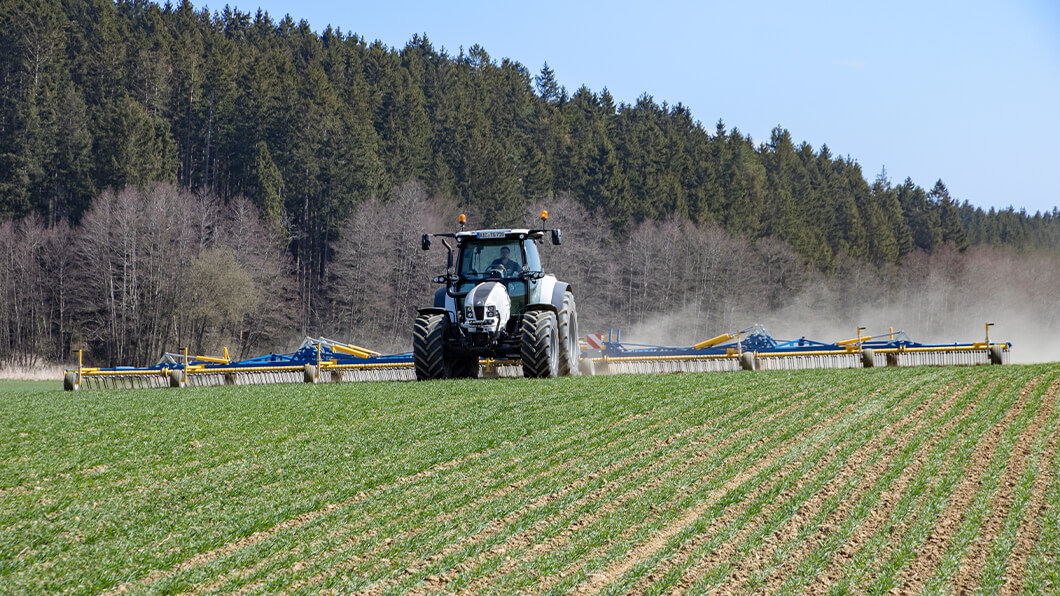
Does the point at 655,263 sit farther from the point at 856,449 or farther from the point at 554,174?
the point at 856,449

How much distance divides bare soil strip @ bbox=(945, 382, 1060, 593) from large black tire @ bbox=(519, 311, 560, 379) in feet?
20.4

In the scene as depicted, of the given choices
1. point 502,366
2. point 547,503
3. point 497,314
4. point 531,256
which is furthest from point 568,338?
point 547,503

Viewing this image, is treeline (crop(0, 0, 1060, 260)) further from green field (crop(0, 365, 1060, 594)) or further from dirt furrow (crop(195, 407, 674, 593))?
dirt furrow (crop(195, 407, 674, 593))

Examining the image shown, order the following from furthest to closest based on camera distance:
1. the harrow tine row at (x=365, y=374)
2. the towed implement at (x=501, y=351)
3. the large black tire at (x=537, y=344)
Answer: the harrow tine row at (x=365, y=374)
the towed implement at (x=501, y=351)
the large black tire at (x=537, y=344)

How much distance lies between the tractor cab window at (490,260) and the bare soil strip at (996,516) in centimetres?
760

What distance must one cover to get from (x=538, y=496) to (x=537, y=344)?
6.85 m

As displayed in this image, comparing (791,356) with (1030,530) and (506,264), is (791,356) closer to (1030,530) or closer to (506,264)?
(506,264)

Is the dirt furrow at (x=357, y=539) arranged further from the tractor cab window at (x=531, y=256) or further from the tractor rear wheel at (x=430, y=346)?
the tractor cab window at (x=531, y=256)

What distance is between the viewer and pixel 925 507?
20.5ft

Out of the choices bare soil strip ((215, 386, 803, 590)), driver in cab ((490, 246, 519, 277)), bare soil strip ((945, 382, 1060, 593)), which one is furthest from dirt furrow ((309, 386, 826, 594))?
driver in cab ((490, 246, 519, 277))

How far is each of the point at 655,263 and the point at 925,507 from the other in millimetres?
52461

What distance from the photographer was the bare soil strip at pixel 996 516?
4.95 meters

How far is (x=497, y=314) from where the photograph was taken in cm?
1352

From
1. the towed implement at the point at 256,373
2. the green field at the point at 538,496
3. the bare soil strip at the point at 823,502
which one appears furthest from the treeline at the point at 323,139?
the bare soil strip at the point at 823,502
